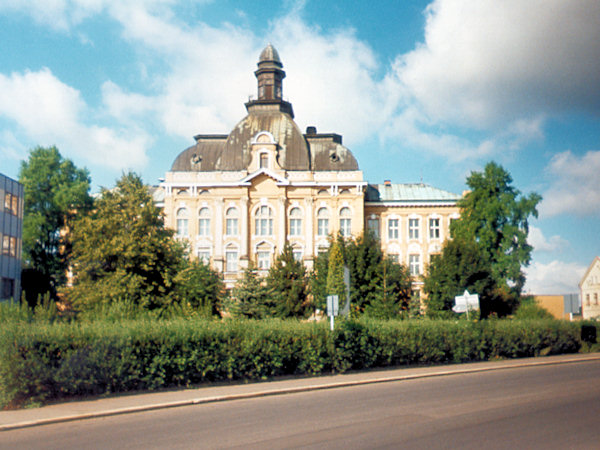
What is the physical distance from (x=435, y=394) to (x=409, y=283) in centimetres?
3410

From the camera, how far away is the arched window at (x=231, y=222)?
57.8 m

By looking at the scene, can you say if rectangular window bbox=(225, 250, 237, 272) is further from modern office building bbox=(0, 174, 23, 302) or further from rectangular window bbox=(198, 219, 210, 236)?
modern office building bbox=(0, 174, 23, 302)

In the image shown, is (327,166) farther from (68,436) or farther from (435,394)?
(68,436)

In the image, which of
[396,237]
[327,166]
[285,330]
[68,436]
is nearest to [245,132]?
[327,166]

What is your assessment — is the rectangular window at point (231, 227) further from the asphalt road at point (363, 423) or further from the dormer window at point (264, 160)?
the asphalt road at point (363, 423)

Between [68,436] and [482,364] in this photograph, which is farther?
[482,364]

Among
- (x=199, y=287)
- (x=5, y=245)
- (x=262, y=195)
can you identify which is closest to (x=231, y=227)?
(x=262, y=195)

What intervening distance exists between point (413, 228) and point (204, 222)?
813 inches

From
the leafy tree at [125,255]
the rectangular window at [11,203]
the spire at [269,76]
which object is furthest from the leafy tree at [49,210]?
the spire at [269,76]

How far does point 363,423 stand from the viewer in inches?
464

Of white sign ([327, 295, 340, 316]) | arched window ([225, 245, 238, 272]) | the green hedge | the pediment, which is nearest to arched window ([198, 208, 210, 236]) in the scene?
arched window ([225, 245, 238, 272])

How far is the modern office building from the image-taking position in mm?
42531

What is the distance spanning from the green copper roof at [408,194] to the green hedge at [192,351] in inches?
1426

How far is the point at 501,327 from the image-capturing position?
28297 mm
